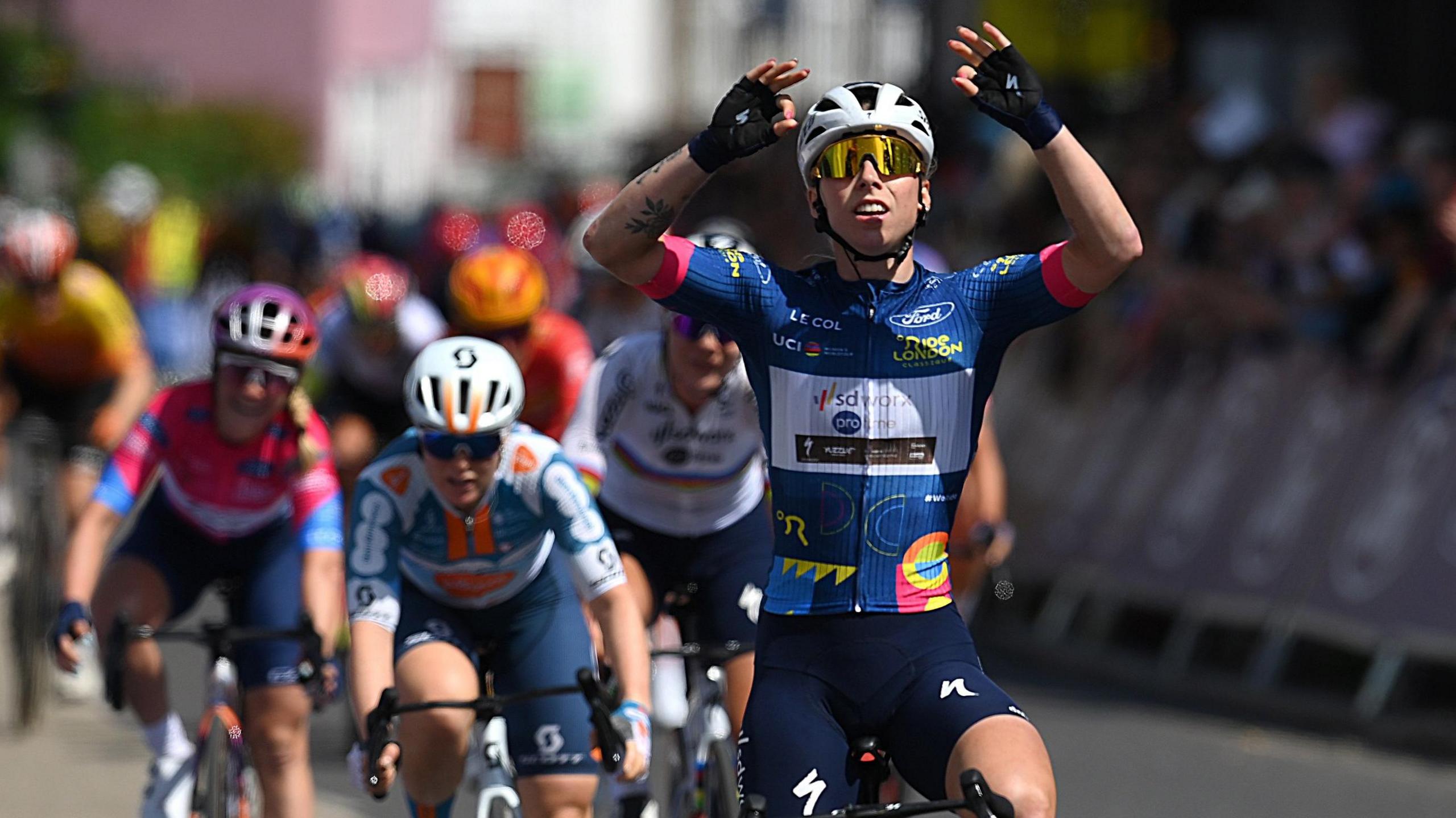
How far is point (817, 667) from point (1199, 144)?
1075 cm

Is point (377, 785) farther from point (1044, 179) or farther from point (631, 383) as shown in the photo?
point (1044, 179)

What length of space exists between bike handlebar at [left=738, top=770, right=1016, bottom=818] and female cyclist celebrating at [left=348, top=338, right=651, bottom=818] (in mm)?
1175

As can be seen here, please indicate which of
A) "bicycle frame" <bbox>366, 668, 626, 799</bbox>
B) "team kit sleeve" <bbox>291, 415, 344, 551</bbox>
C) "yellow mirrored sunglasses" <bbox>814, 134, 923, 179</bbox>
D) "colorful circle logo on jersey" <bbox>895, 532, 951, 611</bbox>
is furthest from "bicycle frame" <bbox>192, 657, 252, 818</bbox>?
"yellow mirrored sunglasses" <bbox>814, 134, 923, 179</bbox>

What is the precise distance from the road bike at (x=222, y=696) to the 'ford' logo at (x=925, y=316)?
2.41 metres

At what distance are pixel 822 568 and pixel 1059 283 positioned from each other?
30.5 inches

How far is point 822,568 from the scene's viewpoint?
16.3 ft

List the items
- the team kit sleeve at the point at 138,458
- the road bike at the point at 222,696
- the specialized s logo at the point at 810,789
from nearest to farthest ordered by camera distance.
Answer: the specialized s logo at the point at 810,789, the road bike at the point at 222,696, the team kit sleeve at the point at 138,458

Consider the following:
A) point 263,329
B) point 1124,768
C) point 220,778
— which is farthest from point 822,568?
point 1124,768

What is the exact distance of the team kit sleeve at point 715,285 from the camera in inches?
199

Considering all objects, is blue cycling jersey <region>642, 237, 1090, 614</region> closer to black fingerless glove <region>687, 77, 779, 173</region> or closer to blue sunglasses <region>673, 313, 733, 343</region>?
black fingerless glove <region>687, 77, 779, 173</region>

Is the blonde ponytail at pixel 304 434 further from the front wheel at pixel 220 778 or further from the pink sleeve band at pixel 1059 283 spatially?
the pink sleeve band at pixel 1059 283

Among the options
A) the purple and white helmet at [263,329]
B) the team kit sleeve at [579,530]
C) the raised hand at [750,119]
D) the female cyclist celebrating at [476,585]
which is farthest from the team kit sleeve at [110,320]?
the raised hand at [750,119]

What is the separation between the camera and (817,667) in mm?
4922

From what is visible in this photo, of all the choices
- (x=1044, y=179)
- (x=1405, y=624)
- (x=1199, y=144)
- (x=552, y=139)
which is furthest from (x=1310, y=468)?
(x=552, y=139)
